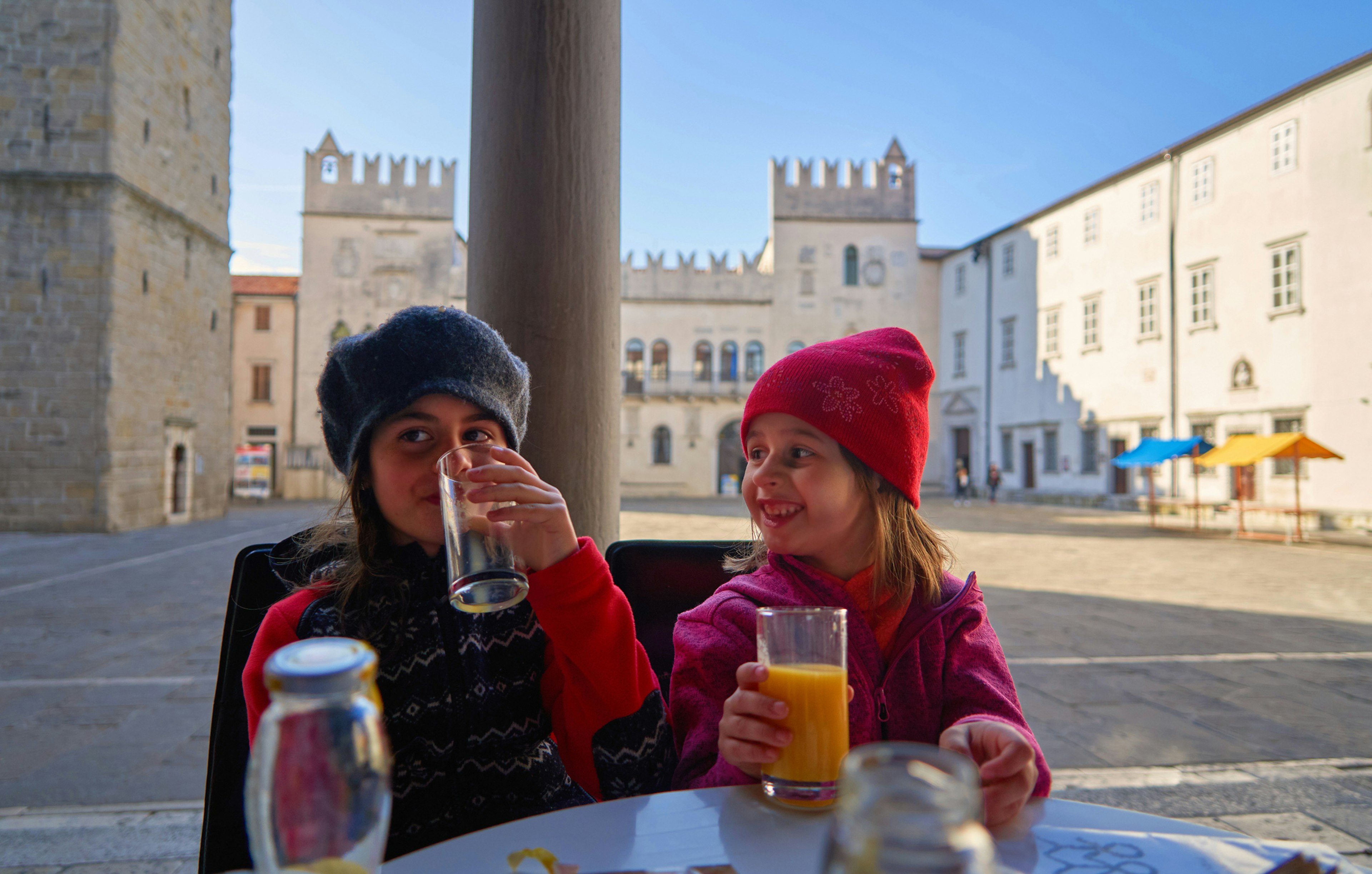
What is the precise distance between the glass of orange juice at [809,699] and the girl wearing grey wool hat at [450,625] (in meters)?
0.37

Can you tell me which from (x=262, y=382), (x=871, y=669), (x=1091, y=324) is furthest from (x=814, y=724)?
(x=262, y=382)

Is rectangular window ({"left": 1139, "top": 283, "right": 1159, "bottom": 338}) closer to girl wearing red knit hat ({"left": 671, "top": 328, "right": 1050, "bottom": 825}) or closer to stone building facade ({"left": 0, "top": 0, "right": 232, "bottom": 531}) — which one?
girl wearing red knit hat ({"left": 671, "top": 328, "right": 1050, "bottom": 825})

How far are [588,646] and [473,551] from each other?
12.3 inches

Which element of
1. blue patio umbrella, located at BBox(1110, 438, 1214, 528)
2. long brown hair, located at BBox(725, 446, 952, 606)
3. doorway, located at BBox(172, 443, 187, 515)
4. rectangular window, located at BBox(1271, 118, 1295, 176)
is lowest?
doorway, located at BBox(172, 443, 187, 515)

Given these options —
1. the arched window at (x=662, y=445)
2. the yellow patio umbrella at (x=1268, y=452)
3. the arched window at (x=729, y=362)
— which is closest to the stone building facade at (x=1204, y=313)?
the yellow patio umbrella at (x=1268, y=452)

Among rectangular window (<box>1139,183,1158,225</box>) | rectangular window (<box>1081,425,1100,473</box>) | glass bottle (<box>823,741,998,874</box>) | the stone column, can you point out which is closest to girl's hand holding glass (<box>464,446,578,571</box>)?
glass bottle (<box>823,741,998,874</box>)

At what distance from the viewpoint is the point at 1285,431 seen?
16156mm

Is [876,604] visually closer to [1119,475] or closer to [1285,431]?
[1285,431]

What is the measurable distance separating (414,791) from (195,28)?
19.6m

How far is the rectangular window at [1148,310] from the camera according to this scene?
1959 cm

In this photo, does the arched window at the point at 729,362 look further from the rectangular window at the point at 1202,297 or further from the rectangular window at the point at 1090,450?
the rectangular window at the point at 1202,297

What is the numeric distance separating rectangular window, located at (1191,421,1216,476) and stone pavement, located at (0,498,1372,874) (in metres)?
8.41

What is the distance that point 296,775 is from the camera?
440 millimetres

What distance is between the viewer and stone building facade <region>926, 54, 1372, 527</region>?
585 inches
